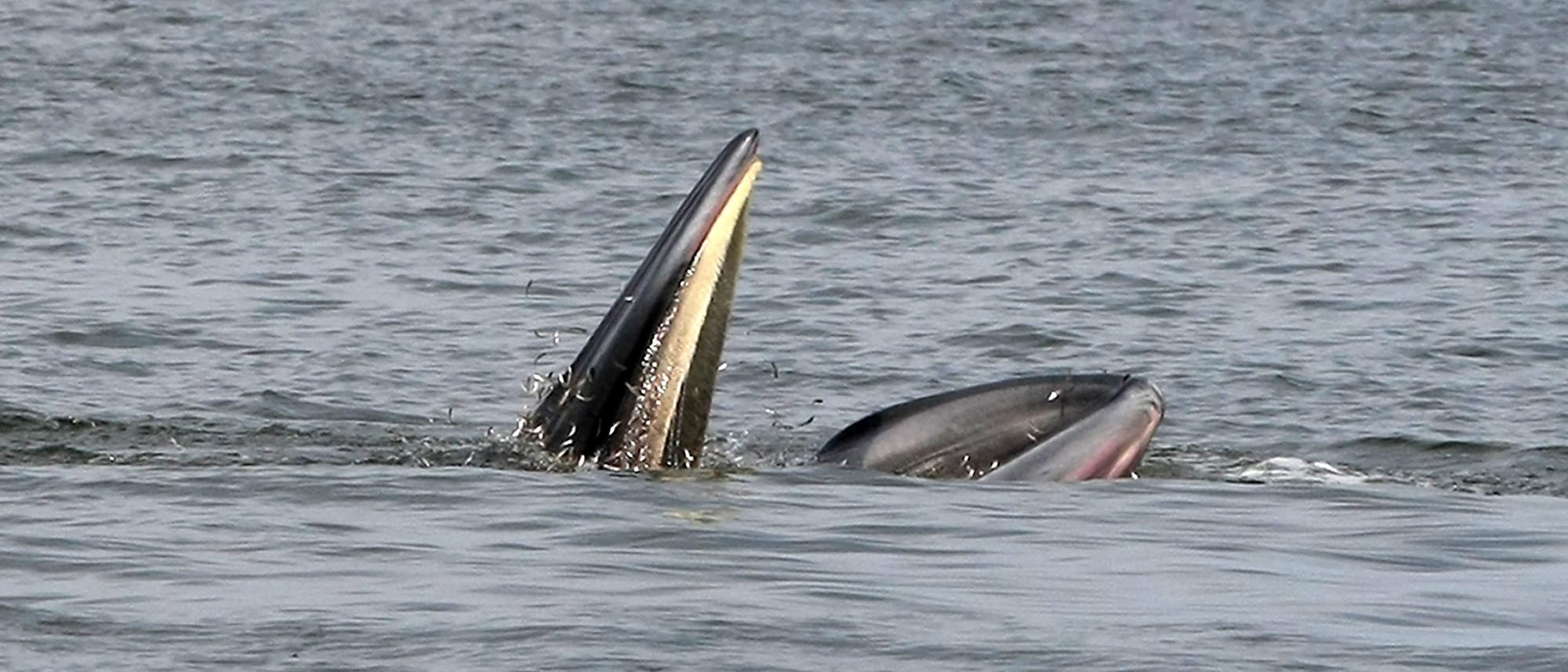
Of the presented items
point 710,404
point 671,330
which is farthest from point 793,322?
point 671,330

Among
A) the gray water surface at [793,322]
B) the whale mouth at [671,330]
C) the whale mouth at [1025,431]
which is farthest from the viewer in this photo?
the whale mouth at [1025,431]

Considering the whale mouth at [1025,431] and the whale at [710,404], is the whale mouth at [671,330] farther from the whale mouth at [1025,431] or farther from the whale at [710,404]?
the whale mouth at [1025,431]

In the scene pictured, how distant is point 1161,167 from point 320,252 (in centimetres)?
807

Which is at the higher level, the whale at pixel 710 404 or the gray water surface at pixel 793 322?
the whale at pixel 710 404

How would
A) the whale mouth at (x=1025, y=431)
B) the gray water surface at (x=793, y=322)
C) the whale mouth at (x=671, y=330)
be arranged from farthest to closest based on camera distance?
the whale mouth at (x=1025, y=431), the whale mouth at (x=671, y=330), the gray water surface at (x=793, y=322)

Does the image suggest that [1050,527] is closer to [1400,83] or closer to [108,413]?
[108,413]

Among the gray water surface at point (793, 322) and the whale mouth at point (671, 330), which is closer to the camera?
the gray water surface at point (793, 322)

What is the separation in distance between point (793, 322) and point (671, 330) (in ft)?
26.3

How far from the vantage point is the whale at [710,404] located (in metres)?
11.8

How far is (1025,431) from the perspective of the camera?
1262 centimetres

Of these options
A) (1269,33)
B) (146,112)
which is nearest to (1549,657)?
(146,112)

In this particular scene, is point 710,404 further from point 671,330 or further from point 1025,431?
point 1025,431

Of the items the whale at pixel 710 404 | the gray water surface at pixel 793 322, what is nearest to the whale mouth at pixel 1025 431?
→ the whale at pixel 710 404

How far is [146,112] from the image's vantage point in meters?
30.1
